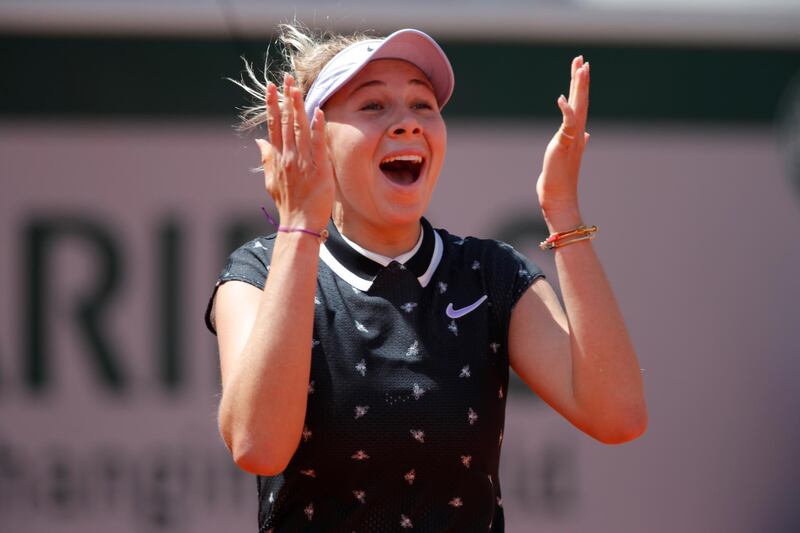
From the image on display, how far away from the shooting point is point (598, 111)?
493 cm

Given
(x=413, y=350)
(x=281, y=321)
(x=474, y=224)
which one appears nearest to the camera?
(x=281, y=321)

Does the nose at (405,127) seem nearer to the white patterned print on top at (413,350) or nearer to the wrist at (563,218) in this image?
the wrist at (563,218)

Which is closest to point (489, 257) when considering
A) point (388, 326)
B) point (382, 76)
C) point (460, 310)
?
point (460, 310)

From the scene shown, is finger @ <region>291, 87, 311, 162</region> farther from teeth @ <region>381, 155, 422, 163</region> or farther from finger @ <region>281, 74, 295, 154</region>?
teeth @ <region>381, 155, 422, 163</region>

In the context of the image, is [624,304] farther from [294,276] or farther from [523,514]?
[294,276]

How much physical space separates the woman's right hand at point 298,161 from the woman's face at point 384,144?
171mm

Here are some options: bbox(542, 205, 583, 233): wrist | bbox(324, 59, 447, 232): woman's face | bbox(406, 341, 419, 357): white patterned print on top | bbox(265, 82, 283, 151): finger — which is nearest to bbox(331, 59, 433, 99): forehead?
bbox(324, 59, 447, 232): woman's face

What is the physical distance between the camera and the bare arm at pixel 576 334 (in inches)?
73.1

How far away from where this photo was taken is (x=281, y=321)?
1730mm

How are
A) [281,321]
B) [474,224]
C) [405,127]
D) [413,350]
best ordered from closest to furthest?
[281,321] < [413,350] < [405,127] < [474,224]

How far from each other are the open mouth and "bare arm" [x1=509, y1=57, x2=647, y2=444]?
0.78 feet

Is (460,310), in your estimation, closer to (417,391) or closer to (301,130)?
(417,391)

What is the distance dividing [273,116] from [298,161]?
3.3 inches

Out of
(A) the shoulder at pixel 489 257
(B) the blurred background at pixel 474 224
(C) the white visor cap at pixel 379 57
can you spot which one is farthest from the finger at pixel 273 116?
(B) the blurred background at pixel 474 224
